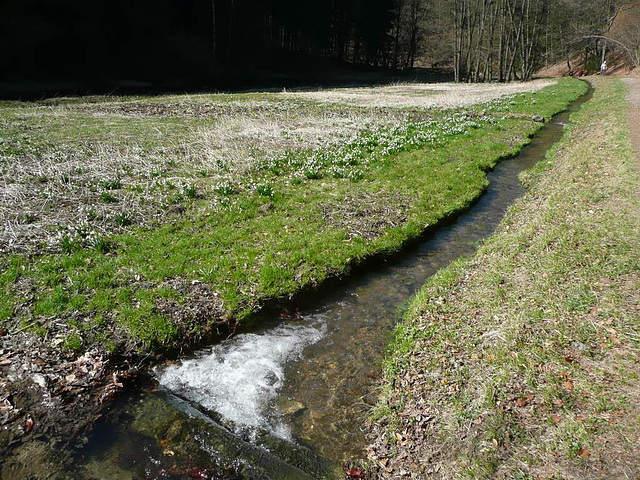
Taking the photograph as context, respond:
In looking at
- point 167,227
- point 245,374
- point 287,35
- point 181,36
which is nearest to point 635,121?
point 167,227

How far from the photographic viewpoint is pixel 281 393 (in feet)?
17.7

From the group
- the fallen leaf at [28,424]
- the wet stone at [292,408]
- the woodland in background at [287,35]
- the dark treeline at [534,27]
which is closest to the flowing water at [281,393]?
the wet stone at [292,408]

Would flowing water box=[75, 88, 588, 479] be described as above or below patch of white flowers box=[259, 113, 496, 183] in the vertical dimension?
below

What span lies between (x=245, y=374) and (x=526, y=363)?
3.55 meters

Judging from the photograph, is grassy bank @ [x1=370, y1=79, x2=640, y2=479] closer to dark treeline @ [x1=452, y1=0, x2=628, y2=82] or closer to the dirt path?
the dirt path

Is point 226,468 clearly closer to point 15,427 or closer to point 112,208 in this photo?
point 15,427

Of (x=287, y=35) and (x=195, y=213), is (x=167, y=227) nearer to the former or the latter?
(x=195, y=213)

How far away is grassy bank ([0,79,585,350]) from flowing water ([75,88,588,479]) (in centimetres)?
67

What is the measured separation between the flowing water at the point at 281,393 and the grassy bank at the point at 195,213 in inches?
26.3

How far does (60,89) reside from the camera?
3641cm

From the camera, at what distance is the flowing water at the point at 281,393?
4523 mm

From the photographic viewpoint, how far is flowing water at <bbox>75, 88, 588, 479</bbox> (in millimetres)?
4523

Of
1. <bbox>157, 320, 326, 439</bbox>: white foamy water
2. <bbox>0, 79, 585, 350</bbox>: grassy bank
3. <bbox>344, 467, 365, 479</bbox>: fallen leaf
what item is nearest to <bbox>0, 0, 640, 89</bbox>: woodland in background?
<bbox>0, 79, 585, 350</bbox>: grassy bank

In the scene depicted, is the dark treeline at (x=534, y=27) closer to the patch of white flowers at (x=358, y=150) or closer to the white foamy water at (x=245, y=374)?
the patch of white flowers at (x=358, y=150)
